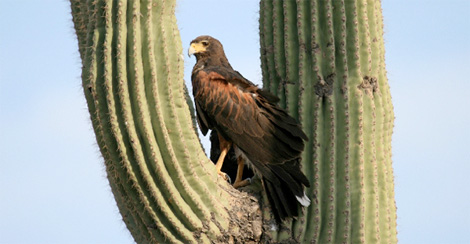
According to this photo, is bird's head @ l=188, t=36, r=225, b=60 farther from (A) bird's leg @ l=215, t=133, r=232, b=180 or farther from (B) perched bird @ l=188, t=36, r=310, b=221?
(A) bird's leg @ l=215, t=133, r=232, b=180

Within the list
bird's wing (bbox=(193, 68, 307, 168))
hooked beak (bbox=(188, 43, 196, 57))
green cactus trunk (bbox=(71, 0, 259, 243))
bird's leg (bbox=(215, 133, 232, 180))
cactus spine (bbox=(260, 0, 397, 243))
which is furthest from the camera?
hooked beak (bbox=(188, 43, 196, 57))

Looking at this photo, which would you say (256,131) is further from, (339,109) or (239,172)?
(339,109)

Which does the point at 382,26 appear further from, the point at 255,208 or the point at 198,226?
the point at 198,226

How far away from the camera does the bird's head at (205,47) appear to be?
22.2ft

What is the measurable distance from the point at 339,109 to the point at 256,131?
657 mm

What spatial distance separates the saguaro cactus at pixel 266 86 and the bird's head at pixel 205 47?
41.5 inches

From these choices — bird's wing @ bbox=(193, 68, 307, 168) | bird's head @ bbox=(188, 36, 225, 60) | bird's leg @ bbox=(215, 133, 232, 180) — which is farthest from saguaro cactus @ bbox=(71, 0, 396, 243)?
bird's head @ bbox=(188, 36, 225, 60)

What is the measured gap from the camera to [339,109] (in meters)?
5.39

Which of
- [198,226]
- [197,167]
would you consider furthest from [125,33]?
[198,226]

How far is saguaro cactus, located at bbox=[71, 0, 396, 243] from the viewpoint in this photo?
4766 millimetres

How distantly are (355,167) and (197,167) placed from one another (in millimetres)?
1113

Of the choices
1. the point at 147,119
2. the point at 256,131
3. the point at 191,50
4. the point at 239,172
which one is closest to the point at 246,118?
the point at 256,131

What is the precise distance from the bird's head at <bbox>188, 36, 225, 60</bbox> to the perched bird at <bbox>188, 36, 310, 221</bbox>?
2.11ft

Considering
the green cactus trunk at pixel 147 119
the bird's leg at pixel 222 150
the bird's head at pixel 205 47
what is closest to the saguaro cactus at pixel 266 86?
the green cactus trunk at pixel 147 119
